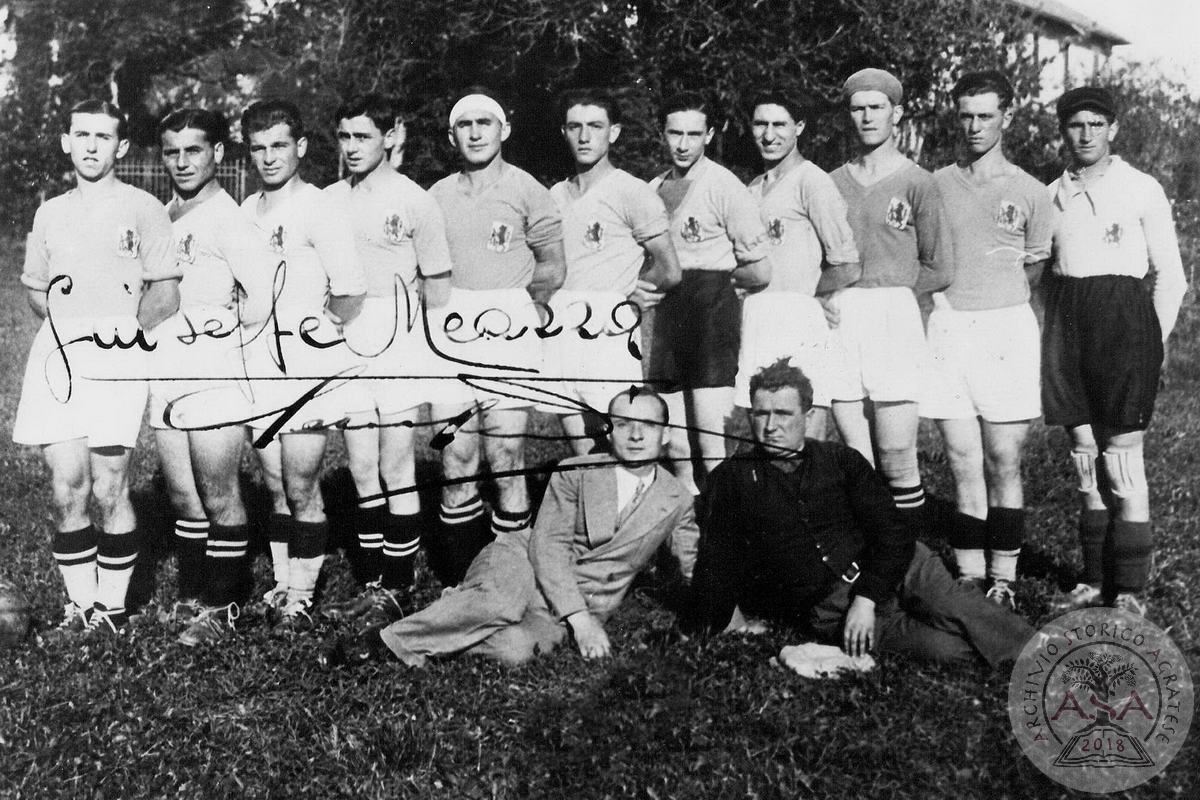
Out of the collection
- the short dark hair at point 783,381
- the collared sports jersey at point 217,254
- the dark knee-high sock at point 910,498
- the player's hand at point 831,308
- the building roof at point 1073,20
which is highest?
the building roof at point 1073,20

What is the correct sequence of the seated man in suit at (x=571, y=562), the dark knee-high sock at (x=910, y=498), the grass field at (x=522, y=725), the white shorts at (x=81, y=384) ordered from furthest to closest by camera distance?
the dark knee-high sock at (x=910, y=498) < the white shorts at (x=81, y=384) < the seated man in suit at (x=571, y=562) < the grass field at (x=522, y=725)

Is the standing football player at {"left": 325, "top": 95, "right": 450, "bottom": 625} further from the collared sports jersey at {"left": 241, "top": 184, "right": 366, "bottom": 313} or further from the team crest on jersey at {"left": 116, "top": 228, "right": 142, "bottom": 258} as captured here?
the team crest on jersey at {"left": 116, "top": 228, "right": 142, "bottom": 258}

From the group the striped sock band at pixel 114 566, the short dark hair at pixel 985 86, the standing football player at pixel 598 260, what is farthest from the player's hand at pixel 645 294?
the striped sock band at pixel 114 566

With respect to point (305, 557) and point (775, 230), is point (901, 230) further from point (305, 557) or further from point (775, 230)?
point (305, 557)

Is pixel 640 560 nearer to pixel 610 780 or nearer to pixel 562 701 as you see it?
pixel 562 701

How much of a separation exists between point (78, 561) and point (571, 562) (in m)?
2.26

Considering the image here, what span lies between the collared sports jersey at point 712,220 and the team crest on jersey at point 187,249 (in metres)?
2.17

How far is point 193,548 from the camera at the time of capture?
5348 mm

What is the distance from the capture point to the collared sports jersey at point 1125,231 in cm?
493

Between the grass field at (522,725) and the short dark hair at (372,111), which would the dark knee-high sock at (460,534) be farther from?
the short dark hair at (372,111)

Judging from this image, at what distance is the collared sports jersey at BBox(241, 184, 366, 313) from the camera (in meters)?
5.10

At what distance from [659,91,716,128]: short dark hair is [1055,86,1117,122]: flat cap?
1.65 m

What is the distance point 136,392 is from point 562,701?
7.71 feet

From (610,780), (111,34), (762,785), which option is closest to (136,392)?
(111,34)
